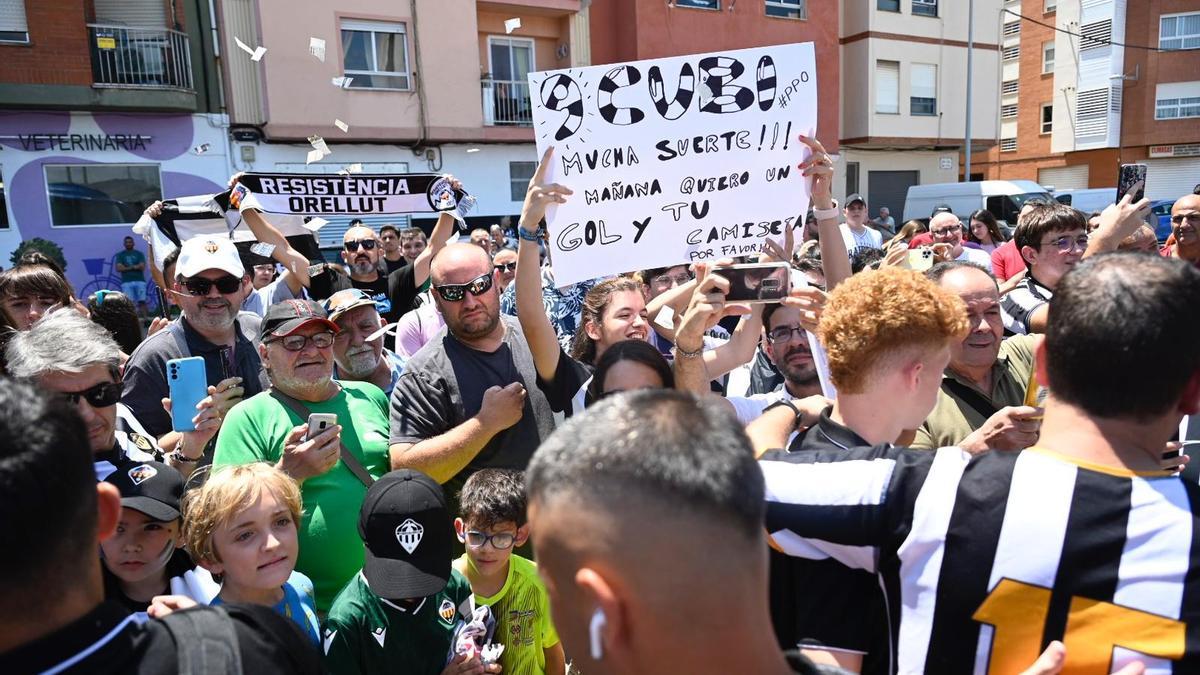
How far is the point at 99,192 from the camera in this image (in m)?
15.0

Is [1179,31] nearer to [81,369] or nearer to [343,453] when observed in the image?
[343,453]

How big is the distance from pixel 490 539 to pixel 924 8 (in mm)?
27626

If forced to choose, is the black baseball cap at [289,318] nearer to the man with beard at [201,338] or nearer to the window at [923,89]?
the man with beard at [201,338]

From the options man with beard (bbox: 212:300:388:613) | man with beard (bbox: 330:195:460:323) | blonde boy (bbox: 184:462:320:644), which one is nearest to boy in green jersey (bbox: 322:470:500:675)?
blonde boy (bbox: 184:462:320:644)

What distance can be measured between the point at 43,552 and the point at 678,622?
905 mm

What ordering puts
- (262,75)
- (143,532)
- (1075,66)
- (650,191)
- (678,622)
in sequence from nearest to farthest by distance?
(678,622) < (143,532) < (650,191) < (262,75) < (1075,66)

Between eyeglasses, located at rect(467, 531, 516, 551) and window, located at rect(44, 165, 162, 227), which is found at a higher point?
window, located at rect(44, 165, 162, 227)

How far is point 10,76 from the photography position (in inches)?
549

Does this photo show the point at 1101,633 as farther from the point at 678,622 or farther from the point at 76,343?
the point at 76,343

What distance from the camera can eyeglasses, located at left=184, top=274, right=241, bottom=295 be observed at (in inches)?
153

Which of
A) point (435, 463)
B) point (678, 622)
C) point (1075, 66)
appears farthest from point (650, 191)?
point (1075, 66)

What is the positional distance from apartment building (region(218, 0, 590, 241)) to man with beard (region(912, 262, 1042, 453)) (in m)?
13.5

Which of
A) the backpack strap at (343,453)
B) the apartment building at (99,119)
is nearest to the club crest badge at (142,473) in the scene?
the backpack strap at (343,453)

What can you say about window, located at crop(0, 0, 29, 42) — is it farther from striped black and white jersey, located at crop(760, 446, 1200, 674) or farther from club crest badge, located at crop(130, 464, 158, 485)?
striped black and white jersey, located at crop(760, 446, 1200, 674)
